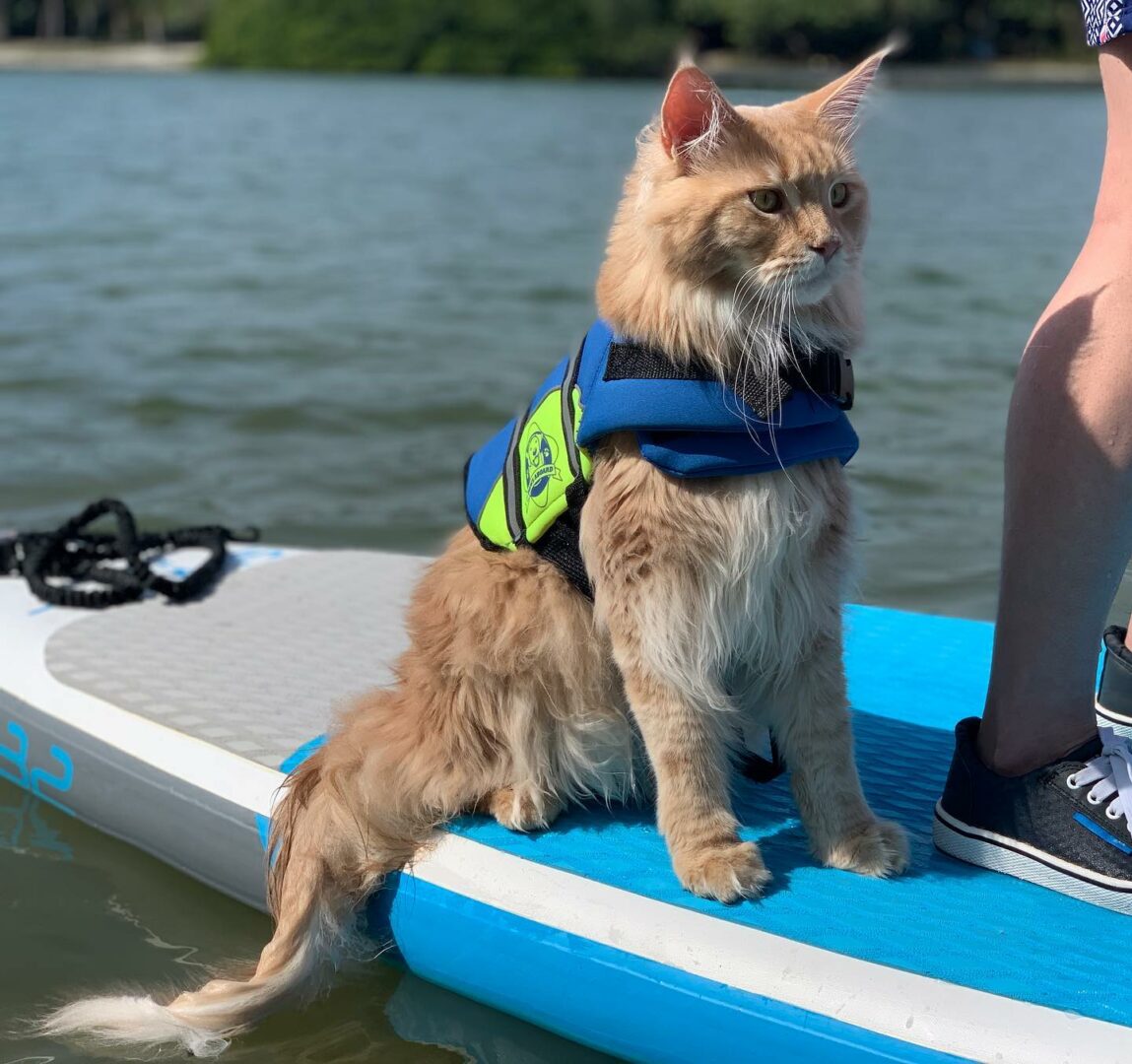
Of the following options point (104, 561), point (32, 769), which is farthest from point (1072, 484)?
point (104, 561)

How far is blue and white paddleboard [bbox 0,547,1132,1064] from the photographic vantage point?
1688 mm

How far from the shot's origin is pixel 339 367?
7.14m

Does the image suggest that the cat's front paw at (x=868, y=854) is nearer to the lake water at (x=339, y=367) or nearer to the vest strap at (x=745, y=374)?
the lake water at (x=339, y=367)

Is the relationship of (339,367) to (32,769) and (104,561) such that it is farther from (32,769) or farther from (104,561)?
(32,769)

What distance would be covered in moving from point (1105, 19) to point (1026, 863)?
1153 millimetres

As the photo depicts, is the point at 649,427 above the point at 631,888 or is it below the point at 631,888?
above

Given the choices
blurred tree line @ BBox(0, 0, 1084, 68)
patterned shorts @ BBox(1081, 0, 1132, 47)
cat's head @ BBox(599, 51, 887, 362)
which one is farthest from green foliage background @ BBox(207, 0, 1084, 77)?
cat's head @ BBox(599, 51, 887, 362)

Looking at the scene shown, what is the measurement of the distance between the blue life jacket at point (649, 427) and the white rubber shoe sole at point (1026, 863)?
58 cm

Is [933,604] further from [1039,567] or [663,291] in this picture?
[663,291]

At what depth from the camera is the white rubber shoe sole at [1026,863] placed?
1.87 meters

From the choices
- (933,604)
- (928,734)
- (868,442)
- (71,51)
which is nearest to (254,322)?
(868,442)

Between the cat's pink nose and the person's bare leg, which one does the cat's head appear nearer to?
the cat's pink nose

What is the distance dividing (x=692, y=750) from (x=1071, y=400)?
2.28 feet

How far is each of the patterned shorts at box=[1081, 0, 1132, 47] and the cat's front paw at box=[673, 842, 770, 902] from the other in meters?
1.19
